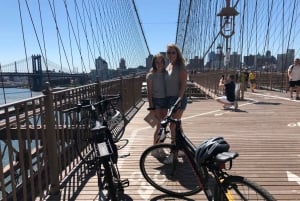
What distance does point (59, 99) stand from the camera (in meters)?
3.87

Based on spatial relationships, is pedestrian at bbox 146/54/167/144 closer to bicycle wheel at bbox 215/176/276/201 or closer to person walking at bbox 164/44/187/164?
person walking at bbox 164/44/187/164

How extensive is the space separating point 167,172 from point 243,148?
5.97 ft

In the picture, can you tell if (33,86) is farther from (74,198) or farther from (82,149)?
(74,198)

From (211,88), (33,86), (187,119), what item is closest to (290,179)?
(187,119)

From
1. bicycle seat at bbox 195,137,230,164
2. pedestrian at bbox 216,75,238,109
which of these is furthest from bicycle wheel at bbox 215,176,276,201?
pedestrian at bbox 216,75,238,109

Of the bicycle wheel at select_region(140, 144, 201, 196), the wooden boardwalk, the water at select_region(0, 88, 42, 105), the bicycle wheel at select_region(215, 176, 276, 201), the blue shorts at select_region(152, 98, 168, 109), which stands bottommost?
the wooden boardwalk

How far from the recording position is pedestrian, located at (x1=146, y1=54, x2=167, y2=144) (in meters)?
4.46

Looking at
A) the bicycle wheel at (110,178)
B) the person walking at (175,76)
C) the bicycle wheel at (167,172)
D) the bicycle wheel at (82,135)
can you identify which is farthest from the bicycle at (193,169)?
the bicycle wheel at (82,135)

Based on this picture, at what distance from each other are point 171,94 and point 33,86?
247 inches

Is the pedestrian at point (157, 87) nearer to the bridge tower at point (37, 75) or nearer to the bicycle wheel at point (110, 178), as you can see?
the bicycle wheel at point (110, 178)

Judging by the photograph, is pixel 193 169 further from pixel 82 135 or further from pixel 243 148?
pixel 243 148

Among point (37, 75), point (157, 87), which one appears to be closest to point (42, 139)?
point (157, 87)

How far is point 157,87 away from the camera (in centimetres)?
455

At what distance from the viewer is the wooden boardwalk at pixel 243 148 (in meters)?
3.66
